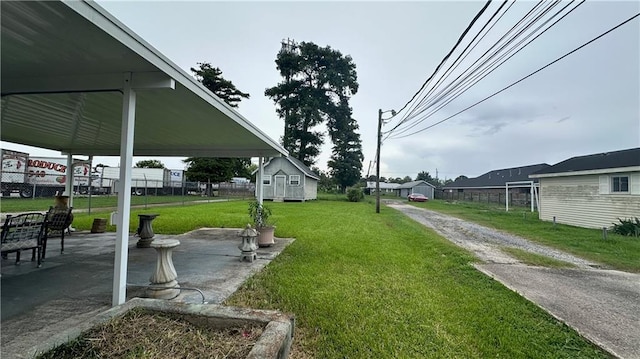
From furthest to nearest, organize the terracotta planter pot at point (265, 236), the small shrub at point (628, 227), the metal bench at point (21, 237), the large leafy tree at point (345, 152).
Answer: the large leafy tree at point (345, 152)
the small shrub at point (628, 227)
the terracotta planter pot at point (265, 236)
the metal bench at point (21, 237)

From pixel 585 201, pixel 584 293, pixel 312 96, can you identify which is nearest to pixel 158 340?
pixel 584 293

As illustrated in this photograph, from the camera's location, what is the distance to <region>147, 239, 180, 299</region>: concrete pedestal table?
3172 mm

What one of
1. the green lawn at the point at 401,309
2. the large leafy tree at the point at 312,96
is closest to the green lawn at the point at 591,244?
the green lawn at the point at 401,309

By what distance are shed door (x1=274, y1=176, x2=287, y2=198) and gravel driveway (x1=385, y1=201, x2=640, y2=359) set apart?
694 inches

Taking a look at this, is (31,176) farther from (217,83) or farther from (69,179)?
(217,83)

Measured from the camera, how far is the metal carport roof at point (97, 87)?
6.67ft

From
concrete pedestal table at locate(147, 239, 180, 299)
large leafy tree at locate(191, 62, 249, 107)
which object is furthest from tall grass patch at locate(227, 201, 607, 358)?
large leafy tree at locate(191, 62, 249, 107)

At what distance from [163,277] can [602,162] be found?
1615 centimetres

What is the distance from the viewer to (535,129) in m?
15.0

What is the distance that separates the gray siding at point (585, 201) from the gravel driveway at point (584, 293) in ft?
20.2

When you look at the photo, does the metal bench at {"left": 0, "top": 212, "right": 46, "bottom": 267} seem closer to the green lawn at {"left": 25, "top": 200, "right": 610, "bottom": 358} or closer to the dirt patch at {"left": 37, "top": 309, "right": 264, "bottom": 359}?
the dirt patch at {"left": 37, "top": 309, "right": 264, "bottom": 359}

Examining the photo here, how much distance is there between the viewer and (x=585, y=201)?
11.8 m

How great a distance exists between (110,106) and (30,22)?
263cm

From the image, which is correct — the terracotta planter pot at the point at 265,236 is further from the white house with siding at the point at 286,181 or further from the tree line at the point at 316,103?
the tree line at the point at 316,103
